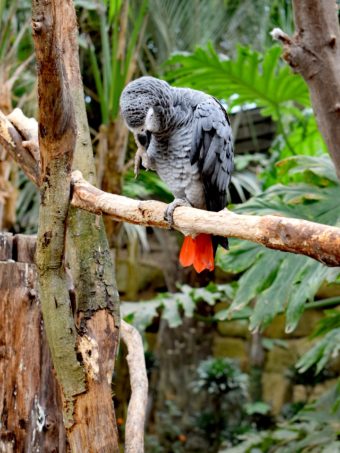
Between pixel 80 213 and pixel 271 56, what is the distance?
1.16 meters

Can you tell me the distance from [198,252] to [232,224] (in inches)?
18.0

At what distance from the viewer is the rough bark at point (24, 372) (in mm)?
1054

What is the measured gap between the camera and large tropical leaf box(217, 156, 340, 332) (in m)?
1.54

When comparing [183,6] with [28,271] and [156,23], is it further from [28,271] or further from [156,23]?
[28,271]

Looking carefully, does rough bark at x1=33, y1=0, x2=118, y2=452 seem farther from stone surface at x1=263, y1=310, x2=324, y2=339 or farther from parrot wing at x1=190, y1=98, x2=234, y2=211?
stone surface at x1=263, y1=310, x2=324, y2=339

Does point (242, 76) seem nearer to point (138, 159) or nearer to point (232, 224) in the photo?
point (138, 159)

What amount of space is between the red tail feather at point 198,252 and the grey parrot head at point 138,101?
0.97 feet

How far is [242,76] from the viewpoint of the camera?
202cm

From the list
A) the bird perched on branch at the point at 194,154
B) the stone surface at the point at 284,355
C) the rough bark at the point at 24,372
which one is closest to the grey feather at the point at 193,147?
the bird perched on branch at the point at 194,154

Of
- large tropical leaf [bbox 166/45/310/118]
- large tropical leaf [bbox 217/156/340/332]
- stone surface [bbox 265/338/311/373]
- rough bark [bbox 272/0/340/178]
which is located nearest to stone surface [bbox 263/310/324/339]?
stone surface [bbox 265/338/311/373]

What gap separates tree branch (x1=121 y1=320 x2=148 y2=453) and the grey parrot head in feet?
1.64

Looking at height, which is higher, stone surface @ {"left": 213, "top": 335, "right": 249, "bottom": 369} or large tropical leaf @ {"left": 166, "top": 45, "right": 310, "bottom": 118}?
large tropical leaf @ {"left": 166, "top": 45, "right": 310, "bottom": 118}

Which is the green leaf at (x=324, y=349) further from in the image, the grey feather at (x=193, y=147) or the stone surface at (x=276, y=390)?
the stone surface at (x=276, y=390)

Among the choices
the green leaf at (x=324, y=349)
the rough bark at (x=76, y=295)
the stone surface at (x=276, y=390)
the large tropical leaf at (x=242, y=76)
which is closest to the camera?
the rough bark at (x=76, y=295)
